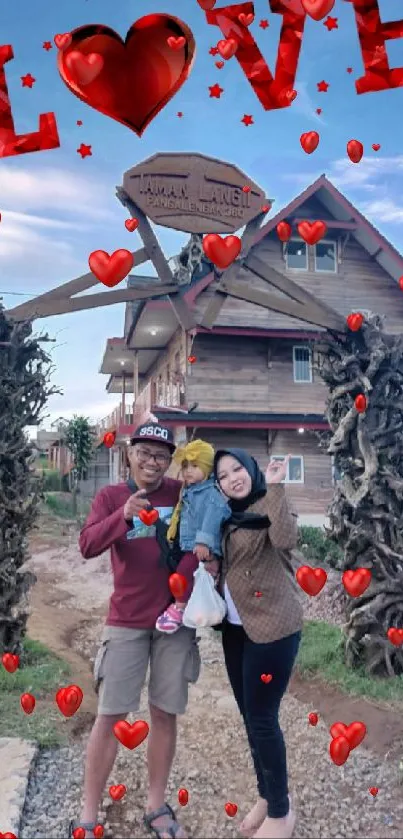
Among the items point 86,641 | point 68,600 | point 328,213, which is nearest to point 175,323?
point 328,213

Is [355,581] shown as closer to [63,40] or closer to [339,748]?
[339,748]

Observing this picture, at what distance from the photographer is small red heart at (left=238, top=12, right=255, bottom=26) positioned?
2949 mm

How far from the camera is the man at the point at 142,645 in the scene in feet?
9.34

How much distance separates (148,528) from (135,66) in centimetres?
215

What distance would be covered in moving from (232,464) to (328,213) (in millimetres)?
12132

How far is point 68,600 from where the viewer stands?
9914mm

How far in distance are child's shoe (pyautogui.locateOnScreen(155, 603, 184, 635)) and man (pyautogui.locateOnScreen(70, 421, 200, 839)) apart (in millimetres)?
106

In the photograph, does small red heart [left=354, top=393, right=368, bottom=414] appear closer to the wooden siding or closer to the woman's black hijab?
the woman's black hijab

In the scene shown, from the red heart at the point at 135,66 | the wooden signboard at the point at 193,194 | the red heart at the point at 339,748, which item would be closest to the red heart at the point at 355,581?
the red heart at the point at 339,748

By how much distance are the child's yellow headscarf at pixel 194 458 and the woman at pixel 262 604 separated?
76 millimetres

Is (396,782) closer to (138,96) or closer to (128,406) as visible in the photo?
(138,96)

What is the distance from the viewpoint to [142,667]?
2936 millimetres

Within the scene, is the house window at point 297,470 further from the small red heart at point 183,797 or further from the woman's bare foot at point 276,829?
the woman's bare foot at point 276,829

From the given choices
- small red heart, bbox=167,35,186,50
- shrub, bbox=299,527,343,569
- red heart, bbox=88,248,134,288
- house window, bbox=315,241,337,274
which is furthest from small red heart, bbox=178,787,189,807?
house window, bbox=315,241,337,274
